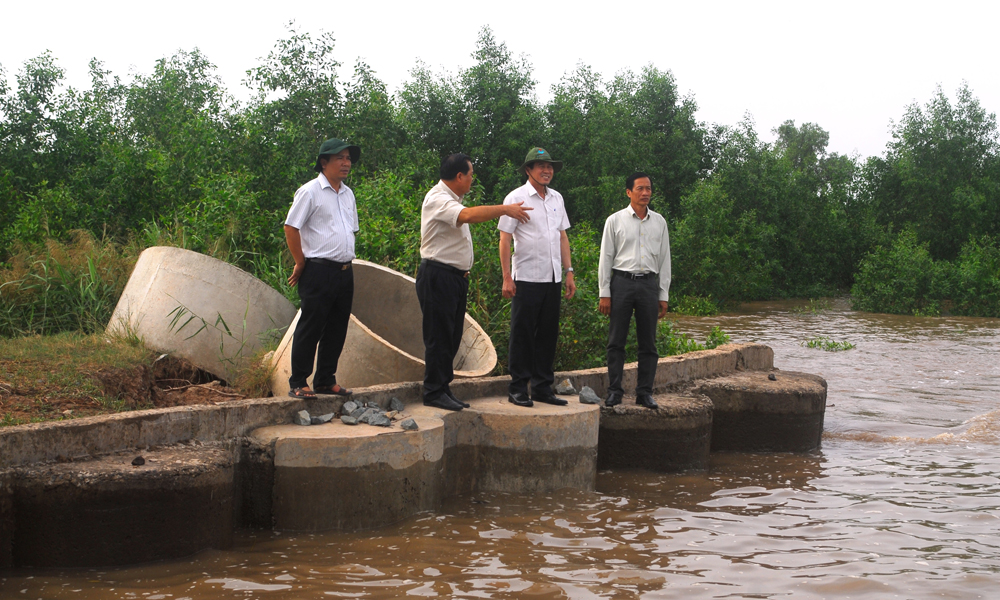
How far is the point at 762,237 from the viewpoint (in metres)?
28.5

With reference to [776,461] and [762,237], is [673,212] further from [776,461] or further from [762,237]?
[776,461]

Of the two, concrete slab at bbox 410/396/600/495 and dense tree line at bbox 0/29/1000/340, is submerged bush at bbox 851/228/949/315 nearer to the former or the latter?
dense tree line at bbox 0/29/1000/340

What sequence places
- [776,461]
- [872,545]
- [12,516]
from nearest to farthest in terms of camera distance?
[12,516] → [872,545] → [776,461]

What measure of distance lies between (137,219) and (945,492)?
402 inches

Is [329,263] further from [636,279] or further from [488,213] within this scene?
[636,279]

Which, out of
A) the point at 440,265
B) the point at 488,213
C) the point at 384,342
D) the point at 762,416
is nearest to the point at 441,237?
the point at 440,265

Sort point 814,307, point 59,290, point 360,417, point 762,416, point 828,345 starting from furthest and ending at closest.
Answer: point 814,307 < point 828,345 < point 59,290 < point 762,416 < point 360,417

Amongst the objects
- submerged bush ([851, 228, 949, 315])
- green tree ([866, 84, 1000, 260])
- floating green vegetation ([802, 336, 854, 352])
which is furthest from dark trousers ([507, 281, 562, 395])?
green tree ([866, 84, 1000, 260])

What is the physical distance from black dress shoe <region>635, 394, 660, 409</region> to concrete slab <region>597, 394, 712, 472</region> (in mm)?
40

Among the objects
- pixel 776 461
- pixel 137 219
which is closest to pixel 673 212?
pixel 137 219

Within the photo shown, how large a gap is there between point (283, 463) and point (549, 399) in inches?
84.1

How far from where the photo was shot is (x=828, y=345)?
14922 millimetres

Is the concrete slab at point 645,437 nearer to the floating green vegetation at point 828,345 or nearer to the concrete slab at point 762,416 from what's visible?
the concrete slab at point 762,416

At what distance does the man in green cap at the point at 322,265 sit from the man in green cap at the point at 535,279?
1.16 metres
